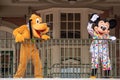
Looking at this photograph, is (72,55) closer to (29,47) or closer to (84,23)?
(84,23)

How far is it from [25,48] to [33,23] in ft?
2.29

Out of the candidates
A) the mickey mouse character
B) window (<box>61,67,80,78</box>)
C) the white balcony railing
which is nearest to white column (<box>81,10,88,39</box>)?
the white balcony railing

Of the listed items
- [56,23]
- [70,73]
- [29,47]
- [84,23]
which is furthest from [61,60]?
[29,47]

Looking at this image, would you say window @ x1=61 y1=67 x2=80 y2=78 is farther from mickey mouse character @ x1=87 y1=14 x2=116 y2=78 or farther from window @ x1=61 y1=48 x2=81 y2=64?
window @ x1=61 y1=48 x2=81 y2=64

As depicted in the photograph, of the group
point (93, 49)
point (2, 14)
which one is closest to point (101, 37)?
point (93, 49)

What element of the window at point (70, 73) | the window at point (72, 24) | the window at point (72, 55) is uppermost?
the window at point (72, 24)

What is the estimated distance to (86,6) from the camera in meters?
18.6

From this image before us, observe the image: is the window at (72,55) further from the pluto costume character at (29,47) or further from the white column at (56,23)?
the pluto costume character at (29,47)

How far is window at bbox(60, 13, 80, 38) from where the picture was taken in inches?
728

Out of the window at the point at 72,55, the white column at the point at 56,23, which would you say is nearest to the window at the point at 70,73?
the window at the point at 72,55

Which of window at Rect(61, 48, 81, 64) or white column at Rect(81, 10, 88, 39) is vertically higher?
white column at Rect(81, 10, 88, 39)

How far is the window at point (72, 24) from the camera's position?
18.5 metres

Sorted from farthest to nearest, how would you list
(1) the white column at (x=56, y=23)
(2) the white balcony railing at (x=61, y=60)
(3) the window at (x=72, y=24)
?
(3) the window at (x=72, y=24) → (1) the white column at (x=56, y=23) → (2) the white balcony railing at (x=61, y=60)

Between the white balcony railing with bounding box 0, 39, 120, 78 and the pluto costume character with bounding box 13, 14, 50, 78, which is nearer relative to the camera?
the pluto costume character with bounding box 13, 14, 50, 78
